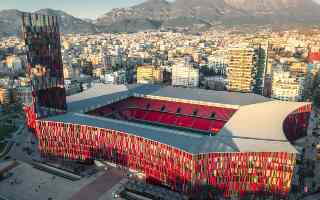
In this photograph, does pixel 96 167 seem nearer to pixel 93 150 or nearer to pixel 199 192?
pixel 93 150

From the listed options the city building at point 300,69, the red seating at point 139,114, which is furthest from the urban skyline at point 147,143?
the city building at point 300,69

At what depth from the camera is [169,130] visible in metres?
79.3

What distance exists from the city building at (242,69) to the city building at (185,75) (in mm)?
35735

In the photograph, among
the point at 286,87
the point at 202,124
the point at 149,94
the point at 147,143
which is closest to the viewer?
the point at 147,143

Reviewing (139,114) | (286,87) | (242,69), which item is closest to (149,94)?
(139,114)

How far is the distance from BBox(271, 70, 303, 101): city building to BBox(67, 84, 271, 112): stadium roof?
4291 centimetres

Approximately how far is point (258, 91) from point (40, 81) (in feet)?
398

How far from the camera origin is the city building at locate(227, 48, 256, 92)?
496 ft

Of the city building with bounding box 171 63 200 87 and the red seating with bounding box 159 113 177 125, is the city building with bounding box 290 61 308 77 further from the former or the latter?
the red seating with bounding box 159 113 177 125

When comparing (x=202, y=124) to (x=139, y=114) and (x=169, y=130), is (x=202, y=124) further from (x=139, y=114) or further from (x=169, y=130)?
(x=139, y=114)

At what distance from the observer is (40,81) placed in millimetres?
89188

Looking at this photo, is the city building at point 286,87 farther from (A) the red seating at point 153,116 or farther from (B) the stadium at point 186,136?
(A) the red seating at point 153,116

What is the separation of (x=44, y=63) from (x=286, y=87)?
399ft

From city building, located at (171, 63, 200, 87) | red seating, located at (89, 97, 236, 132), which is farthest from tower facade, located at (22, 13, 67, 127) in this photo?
city building, located at (171, 63, 200, 87)
